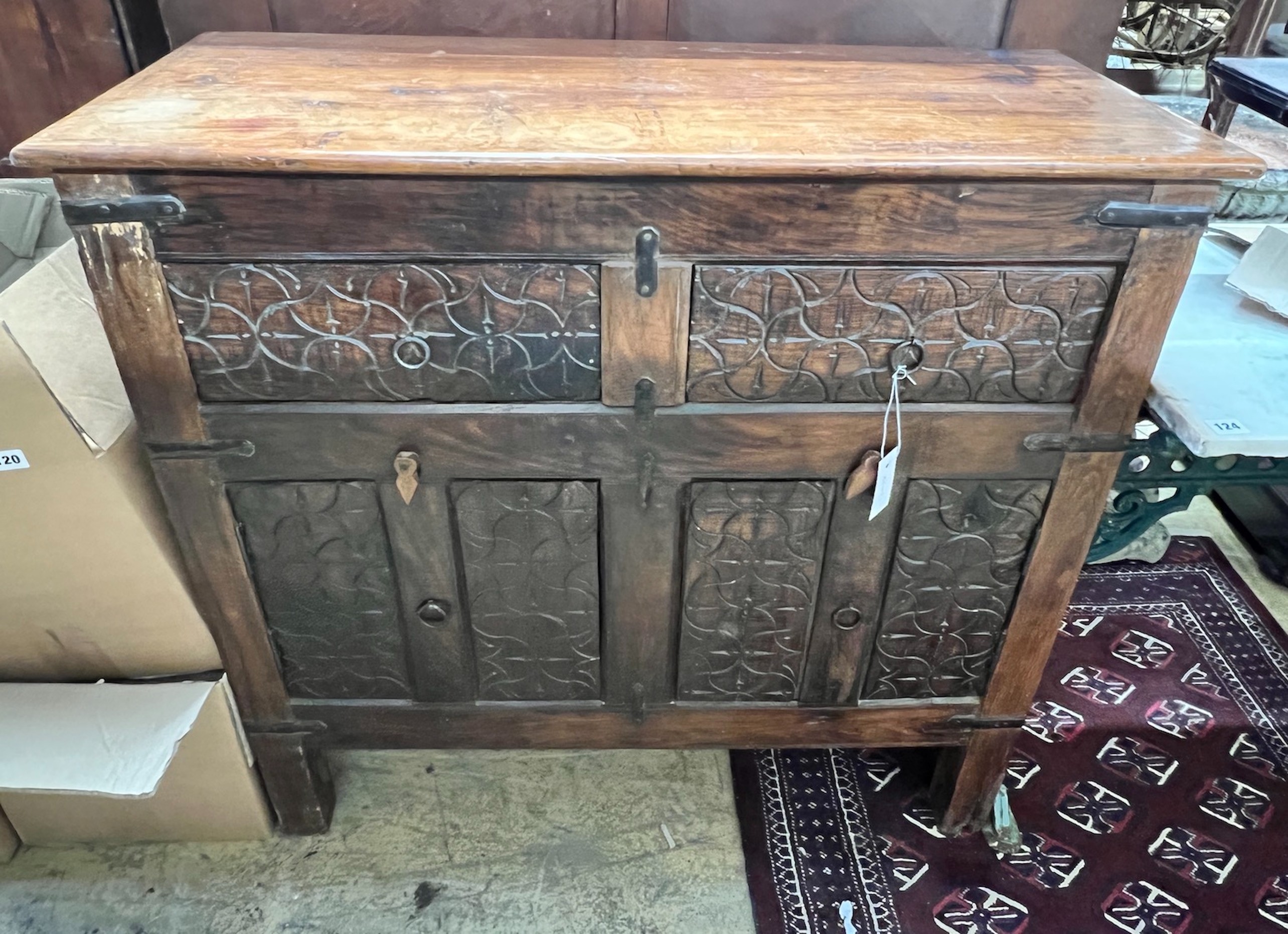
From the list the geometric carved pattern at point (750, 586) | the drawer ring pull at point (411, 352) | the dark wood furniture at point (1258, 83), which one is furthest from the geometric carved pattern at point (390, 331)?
the dark wood furniture at point (1258, 83)

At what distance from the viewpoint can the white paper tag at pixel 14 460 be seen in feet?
3.22

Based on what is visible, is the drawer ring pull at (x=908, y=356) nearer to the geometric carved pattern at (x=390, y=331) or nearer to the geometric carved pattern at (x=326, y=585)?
the geometric carved pattern at (x=390, y=331)

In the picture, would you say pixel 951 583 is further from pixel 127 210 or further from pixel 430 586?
pixel 127 210

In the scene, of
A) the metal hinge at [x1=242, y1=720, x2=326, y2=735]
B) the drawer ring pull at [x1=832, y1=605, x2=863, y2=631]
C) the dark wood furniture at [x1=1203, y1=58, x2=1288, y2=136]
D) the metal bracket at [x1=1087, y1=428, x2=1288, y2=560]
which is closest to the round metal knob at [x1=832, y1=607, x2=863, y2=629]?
the drawer ring pull at [x1=832, y1=605, x2=863, y2=631]

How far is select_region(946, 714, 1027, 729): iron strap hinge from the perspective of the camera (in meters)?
1.25

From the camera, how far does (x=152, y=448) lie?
981mm

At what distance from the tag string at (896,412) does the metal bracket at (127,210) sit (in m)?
0.71

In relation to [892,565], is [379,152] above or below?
above

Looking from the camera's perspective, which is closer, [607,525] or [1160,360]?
[607,525]

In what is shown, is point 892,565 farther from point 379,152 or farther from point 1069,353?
point 379,152

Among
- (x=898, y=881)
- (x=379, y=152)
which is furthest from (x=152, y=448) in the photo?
(x=898, y=881)

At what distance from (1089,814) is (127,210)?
5.00 feet

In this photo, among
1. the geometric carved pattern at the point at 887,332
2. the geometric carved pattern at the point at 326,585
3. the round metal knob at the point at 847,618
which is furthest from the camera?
the round metal knob at the point at 847,618

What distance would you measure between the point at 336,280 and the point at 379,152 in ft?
0.48
